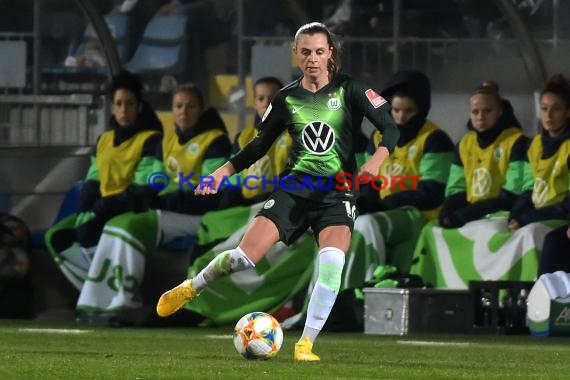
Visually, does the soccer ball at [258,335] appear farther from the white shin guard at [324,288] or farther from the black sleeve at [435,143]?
the black sleeve at [435,143]

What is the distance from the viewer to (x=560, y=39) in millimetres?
14094

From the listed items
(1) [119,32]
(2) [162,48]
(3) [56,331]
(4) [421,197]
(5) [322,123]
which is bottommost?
(3) [56,331]

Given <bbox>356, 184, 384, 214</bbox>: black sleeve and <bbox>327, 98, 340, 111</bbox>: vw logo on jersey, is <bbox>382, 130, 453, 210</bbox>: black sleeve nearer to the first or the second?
<bbox>356, 184, 384, 214</bbox>: black sleeve

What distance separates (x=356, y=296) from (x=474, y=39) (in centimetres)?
227

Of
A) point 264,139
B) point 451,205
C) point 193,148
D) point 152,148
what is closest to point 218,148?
point 193,148

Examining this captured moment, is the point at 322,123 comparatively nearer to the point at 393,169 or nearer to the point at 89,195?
the point at 393,169

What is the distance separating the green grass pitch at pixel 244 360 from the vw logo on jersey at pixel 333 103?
1256 millimetres

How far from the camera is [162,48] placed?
15.6 meters

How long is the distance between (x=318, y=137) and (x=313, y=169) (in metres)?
0.16

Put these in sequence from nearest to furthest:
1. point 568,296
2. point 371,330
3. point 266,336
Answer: point 266,336 → point 568,296 → point 371,330

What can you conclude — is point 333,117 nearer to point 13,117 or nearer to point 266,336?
point 266,336

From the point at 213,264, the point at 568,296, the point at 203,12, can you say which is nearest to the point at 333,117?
the point at 213,264

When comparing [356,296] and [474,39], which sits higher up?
[474,39]

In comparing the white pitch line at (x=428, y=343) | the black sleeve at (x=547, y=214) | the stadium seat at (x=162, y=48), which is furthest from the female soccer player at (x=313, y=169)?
the stadium seat at (x=162, y=48)
